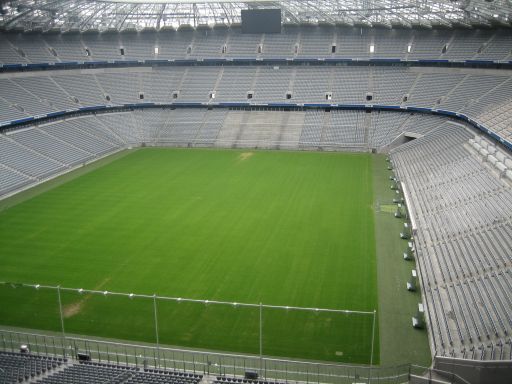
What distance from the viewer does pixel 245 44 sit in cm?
6103

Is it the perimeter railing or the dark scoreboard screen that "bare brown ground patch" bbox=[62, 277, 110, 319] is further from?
the dark scoreboard screen

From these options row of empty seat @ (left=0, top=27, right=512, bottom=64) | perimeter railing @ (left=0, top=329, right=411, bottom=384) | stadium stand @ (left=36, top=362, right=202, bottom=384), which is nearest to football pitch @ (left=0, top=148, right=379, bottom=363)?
perimeter railing @ (left=0, top=329, right=411, bottom=384)

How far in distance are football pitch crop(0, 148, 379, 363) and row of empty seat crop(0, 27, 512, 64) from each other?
2051 centimetres

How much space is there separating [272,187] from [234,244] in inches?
451

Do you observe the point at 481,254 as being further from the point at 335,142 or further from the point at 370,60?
the point at 370,60

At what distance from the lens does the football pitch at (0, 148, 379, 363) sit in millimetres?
17312

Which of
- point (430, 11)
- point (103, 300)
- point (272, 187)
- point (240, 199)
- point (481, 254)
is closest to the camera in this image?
point (103, 300)

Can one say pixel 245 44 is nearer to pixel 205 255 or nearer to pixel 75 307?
pixel 205 255

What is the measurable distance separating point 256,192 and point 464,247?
15867mm

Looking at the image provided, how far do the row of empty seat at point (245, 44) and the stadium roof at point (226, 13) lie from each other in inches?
58.7

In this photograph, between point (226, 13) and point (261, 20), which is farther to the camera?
point (261, 20)

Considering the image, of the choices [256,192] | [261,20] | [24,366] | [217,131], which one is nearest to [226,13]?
[261,20]

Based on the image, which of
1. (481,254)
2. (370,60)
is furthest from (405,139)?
(481,254)

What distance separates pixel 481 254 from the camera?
21438 mm
